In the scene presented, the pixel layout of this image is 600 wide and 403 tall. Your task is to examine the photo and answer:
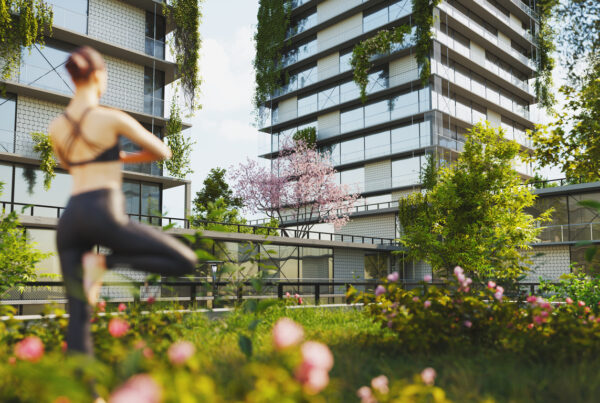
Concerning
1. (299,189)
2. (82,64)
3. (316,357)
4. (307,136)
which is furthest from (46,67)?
(316,357)

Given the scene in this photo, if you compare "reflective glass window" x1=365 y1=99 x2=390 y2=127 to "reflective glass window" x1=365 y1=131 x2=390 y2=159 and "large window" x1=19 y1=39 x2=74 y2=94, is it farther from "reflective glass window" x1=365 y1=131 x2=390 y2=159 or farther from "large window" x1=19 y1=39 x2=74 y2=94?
"large window" x1=19 y1=39 x2=74 y2=94

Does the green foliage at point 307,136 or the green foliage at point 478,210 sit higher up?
the green foliage at point 307,136

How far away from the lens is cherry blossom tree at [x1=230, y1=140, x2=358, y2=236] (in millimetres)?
35750

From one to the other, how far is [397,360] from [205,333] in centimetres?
264

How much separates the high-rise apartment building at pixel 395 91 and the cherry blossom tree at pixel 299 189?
61.3 inches

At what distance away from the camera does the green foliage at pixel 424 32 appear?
32.9 meters

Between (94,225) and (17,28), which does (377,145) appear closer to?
(17,28)

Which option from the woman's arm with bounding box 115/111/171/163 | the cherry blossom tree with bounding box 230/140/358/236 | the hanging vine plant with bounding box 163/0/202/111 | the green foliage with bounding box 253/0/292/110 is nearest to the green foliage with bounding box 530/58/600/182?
the woman's arm with bounding box 115/111/171/163

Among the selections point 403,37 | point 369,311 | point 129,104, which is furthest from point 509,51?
point 369,311

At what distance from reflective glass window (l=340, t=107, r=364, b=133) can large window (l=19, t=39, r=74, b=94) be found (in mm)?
21533

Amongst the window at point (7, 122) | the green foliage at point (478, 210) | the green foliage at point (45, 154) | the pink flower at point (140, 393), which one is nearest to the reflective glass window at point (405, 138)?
the green foliage at point (478, 210)

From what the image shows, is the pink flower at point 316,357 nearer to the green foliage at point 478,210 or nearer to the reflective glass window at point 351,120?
the green foliage at point 478,210

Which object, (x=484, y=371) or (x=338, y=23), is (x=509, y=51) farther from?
(x=484, y=371)

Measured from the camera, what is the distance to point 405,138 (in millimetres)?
34750
